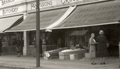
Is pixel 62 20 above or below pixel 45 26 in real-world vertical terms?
Answer: above

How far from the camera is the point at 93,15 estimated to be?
719 inches

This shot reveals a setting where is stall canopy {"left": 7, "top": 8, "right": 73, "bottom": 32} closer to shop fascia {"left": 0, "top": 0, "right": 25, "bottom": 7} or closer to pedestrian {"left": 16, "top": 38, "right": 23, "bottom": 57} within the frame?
pedestrian {"left": 16, "top": 38, "right": 23, "bottom": 57}

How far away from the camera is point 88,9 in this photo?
64.0 feet

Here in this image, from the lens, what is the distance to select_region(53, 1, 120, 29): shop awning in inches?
657

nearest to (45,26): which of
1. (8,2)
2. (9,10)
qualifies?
(9,10)

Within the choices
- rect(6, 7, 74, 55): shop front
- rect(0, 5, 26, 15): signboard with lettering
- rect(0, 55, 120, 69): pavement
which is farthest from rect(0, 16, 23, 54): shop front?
rect(0, 55, 120, 69): pavement

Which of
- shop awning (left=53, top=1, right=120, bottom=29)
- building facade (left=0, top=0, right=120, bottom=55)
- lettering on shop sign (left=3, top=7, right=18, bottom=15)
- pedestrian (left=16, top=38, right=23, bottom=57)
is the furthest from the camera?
lettering on shop sign (left=3, top=7, right=18, bottom=15)

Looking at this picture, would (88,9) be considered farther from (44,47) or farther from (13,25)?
(13,25)

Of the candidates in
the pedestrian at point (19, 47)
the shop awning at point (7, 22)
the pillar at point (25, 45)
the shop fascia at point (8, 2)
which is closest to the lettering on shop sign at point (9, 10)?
the shop fascia at point (8, 2)

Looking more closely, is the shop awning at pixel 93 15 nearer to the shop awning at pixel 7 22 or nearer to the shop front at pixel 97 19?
the shop front at pixel 97 19

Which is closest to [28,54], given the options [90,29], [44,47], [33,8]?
[44,47]

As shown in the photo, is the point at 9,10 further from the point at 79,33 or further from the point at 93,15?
the point at 93,15

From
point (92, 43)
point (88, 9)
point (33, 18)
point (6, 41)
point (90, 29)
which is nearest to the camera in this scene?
point (92, 43)

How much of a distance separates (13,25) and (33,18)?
237 cm
